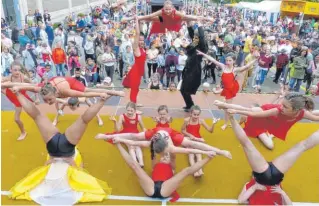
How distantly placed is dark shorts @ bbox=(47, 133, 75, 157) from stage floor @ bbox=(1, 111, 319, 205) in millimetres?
661

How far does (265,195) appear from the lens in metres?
3.66

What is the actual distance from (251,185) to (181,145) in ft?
3.30

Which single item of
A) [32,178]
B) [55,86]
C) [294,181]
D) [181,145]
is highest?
[55,86]

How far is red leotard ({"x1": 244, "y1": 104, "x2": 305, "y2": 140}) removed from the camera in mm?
4020

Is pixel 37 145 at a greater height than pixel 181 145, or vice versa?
pixel 181 145

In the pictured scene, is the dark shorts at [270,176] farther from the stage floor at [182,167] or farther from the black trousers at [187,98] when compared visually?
the black trousers at [187,98]

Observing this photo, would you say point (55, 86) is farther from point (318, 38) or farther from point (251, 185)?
point (318, 38)

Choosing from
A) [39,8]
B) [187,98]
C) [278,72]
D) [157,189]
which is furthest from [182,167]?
[39,8]

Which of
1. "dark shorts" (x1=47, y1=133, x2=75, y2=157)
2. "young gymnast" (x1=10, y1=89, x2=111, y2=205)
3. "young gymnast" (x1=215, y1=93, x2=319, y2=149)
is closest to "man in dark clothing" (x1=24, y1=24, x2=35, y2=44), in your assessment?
"young gymnast" (x1=10, y1=89, x2=111, y2=205)

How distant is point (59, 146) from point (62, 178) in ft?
1.30

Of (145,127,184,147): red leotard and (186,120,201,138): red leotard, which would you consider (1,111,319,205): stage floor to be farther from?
(145,127,184,147): red leotard

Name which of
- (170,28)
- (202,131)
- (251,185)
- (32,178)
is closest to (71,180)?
(32,178)

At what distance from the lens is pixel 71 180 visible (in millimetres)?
3812

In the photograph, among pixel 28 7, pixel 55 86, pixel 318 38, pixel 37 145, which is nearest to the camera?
pixel 55 86
